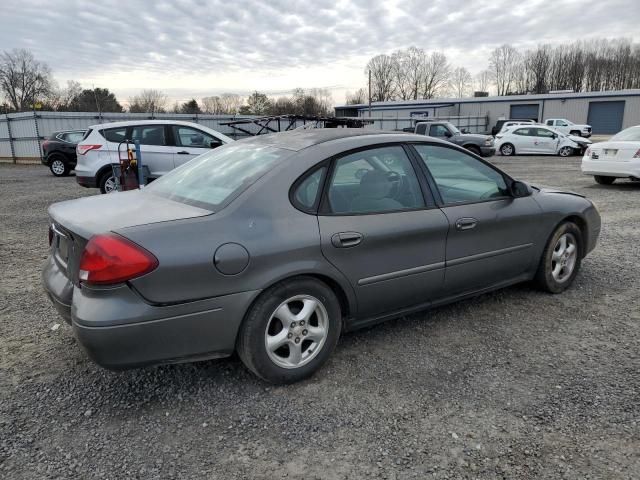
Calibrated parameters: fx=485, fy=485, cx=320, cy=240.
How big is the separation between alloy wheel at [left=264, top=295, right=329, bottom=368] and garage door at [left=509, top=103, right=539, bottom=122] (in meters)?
51.1

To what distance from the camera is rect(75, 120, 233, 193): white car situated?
9680 mm

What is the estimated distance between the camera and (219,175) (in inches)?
126

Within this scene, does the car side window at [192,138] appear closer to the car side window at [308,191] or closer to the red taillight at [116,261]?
the car side window at [308,191]

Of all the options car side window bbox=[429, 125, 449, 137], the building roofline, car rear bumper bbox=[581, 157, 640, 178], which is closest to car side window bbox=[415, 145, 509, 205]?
car rear bumper bbox=[581, 157, 640, 178]

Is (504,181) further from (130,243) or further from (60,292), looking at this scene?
(60,292)

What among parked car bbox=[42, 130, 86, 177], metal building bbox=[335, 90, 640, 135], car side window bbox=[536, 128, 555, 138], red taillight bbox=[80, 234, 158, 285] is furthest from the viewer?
metal building bbox=[335, 90, 640, 135]

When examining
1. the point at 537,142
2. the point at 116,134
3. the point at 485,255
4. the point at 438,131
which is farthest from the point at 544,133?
the point at 485,255

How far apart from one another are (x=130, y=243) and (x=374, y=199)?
61.0 inches

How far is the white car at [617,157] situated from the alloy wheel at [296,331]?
993cm

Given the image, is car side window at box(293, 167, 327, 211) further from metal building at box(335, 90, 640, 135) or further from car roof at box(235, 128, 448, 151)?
metal building at box(335, 90, 640, 135)

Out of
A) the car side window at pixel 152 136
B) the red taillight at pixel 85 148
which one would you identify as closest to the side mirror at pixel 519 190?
the car side window at pixel 152 136

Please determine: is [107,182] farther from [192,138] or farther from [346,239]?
[346,239]

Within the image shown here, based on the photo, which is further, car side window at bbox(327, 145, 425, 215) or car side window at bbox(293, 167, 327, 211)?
car side window at bbox(327, 145, 425, 215)

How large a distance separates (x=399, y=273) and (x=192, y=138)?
778 centimetres
